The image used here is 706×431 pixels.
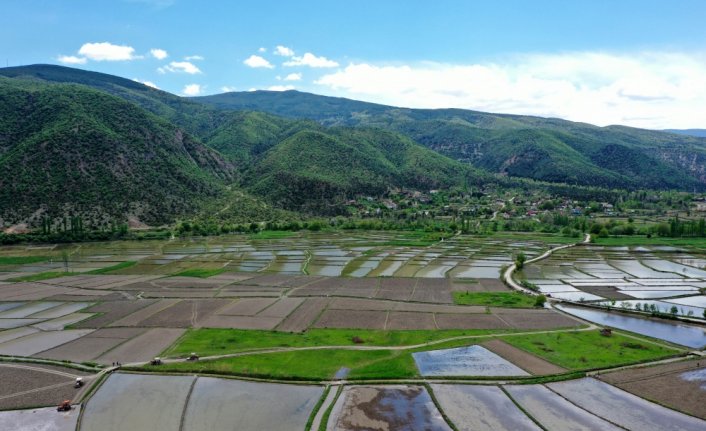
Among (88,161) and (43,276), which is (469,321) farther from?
(88,161)

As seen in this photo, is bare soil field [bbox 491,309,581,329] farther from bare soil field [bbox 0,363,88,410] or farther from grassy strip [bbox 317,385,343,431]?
bare soil field [bbox 0,363,88,410]

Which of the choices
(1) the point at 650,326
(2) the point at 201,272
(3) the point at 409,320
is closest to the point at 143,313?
(2) the point at 201,272

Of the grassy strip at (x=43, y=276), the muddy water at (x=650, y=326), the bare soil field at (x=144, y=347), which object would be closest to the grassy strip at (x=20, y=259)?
the grassy strip at (x=43, y=276)

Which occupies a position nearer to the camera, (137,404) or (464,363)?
(137,404)

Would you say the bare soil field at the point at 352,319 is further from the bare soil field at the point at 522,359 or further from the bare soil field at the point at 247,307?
the bare soil field at the point at 522,359

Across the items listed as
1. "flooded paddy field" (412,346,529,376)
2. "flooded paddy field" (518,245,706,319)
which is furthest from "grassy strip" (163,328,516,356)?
"flooded paddy field" (518,245,706,319)
